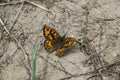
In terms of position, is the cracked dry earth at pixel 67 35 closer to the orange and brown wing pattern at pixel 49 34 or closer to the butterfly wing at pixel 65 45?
the butterfly wing at pixel 65 45

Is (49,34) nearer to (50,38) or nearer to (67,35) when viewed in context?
(50,38)

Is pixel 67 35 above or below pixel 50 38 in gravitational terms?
below

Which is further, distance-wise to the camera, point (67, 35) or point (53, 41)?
point (67, 35)

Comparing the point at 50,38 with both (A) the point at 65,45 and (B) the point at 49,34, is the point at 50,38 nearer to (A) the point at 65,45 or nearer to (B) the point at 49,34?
(B) the point at 49,34

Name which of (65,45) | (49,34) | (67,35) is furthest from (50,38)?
(67,35)

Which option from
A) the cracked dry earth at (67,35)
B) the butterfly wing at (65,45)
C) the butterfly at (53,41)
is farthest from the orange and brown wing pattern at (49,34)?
the cracked dry earth at (67,35)

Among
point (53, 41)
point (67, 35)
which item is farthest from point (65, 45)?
point (67, 35)

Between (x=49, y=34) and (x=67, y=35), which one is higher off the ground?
(x=49, y=34)
